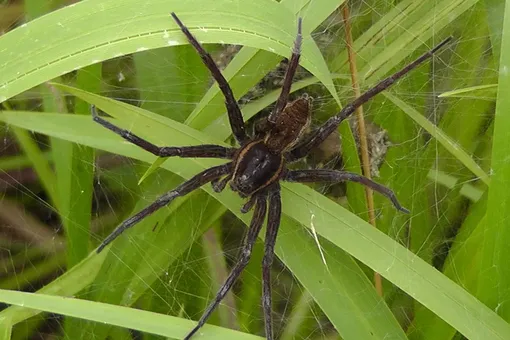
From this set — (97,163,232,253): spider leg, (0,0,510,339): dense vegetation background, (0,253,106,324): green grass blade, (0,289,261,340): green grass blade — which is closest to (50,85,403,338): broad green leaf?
(0,0,510,339): dense vegetation background

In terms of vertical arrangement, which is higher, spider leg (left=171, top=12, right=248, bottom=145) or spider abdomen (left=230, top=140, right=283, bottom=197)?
spider leg (left=171, top=12, right=248, bottom=145)

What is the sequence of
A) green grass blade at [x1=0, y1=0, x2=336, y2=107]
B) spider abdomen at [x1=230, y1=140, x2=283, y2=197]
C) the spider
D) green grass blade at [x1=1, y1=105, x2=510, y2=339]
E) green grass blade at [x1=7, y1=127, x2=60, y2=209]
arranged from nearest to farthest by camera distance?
green grass blade at [x1=0, y1=0, x2=336, y2=107]
green grass blade at [x1=1, y1=105, x2=510, y2=339]
the spider
spider abdomen at [x1=230, y1=140, x2=283, y2=197]
green grass blade at [x1=7, y1=127, x2=60, y2=209]

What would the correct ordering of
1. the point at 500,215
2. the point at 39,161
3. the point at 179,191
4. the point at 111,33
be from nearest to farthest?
the point at 111,33, the point at 500,215, the point at 179,191, the point at 39,161

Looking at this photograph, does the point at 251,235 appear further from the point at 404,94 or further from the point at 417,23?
the point at 417,23

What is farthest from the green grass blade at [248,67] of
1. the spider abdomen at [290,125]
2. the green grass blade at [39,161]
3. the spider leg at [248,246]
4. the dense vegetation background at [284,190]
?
the green grass blade at [39,161]

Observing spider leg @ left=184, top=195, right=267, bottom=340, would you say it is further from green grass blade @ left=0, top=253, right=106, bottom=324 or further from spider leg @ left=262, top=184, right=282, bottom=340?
green grass blade @ left=0, top=253, right=106, bottom=324

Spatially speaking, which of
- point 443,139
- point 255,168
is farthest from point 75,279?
point 443,139

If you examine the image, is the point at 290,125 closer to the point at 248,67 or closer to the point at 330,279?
the point at 248,67
